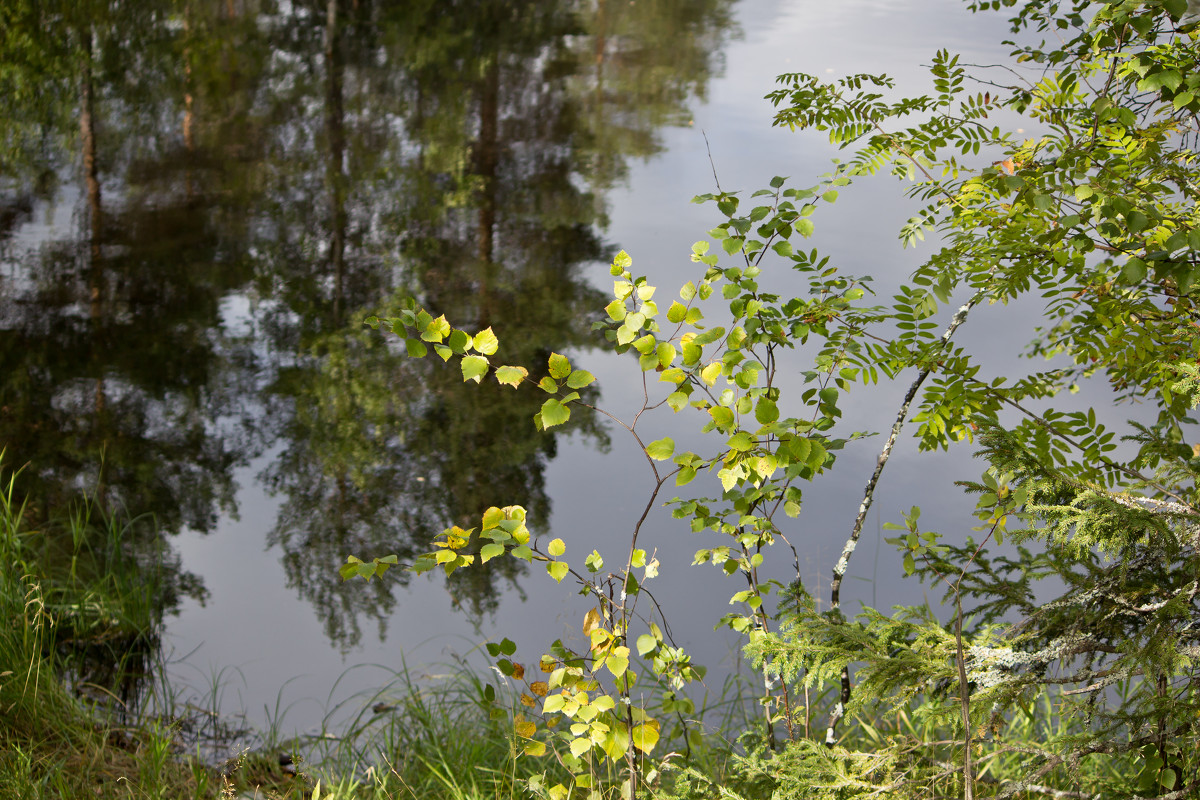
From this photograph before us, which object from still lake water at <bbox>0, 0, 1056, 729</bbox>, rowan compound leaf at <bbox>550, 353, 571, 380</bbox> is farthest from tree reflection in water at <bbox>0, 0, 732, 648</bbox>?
rowan compound leaf at <bbox>550, 353, 571, 380</bbox>

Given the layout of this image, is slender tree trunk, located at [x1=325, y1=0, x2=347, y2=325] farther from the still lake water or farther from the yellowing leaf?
the yellowing leaf

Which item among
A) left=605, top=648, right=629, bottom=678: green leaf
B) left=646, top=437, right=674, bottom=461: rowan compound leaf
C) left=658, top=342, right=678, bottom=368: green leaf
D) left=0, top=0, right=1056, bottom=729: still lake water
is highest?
left=0, top=0, right=1056, bottom=729: still lake water

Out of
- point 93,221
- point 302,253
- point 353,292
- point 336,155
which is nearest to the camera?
point 353,292

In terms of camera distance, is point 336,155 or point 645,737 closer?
point 645,737

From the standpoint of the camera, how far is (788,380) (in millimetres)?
4418

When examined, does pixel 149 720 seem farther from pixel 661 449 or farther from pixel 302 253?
pixel 302 253

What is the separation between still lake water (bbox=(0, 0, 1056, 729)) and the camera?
358 centimetres

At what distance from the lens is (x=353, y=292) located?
5590mm

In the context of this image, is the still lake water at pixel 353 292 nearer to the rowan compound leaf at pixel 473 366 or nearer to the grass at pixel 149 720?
the grass at pixel 149 720

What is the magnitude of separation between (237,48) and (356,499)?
8264mm

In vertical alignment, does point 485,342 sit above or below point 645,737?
above

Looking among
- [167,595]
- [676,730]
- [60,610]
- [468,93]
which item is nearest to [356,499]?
[167,595]

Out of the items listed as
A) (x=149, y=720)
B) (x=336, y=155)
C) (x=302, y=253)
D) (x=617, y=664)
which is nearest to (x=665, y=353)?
(x=617, y=664)

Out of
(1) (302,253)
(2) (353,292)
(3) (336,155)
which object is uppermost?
(3) (336,155)
